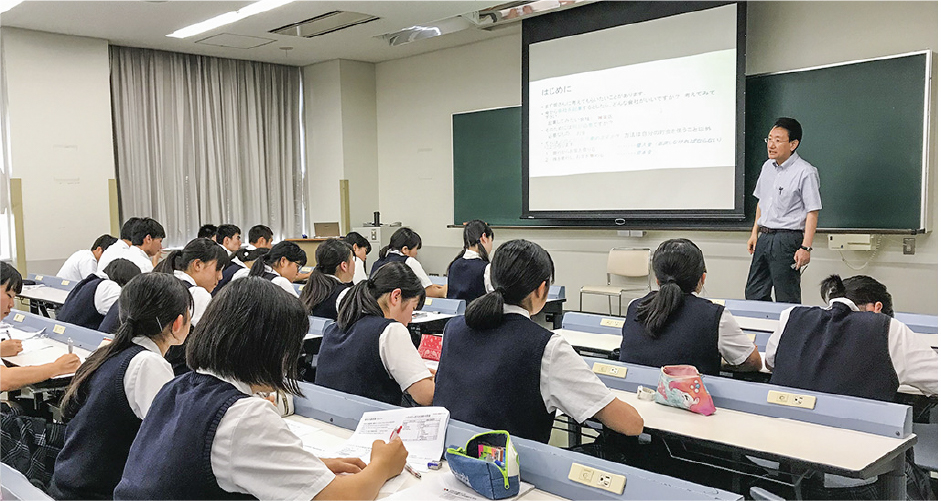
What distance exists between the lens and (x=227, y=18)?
22.4ft

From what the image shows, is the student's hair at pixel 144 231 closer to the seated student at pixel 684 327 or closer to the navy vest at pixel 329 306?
the navy vest at pixel 329 306

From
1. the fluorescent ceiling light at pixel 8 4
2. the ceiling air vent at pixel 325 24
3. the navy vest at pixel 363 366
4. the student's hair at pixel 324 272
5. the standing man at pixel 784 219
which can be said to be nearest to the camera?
the navy vest at pixel 363 366

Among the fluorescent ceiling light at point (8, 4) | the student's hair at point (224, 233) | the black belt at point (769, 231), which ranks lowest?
the student's hair at point (224, 233)

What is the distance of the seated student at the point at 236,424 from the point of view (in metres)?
1.33

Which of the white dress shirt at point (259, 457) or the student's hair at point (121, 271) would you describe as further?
the student's hair at point (121, 271)

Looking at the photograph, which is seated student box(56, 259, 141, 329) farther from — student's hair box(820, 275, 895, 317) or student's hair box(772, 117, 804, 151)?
student's hair box(772, 117, 804, 151)

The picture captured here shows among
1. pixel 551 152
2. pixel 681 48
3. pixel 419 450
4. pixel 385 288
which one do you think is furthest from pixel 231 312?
pixel 551 152

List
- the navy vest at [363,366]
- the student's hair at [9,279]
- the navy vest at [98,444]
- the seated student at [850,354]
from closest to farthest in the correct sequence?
the navy vest at [98,444]
the seated student at [850,354]
the navy vest at [363,366]
the student's hair at [9,279]

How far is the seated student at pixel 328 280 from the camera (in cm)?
368

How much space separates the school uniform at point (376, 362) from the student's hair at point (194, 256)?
158 cm

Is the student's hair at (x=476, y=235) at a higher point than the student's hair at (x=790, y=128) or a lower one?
lower

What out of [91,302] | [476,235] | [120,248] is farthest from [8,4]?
[476,235]

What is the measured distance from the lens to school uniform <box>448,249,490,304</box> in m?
4.84

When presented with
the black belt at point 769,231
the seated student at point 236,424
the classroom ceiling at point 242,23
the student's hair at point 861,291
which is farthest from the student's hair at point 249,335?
the classroom ceiling at point 242,23
